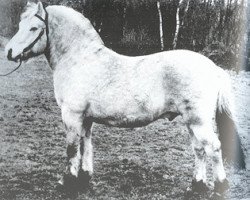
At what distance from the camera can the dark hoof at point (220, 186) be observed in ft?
8.39

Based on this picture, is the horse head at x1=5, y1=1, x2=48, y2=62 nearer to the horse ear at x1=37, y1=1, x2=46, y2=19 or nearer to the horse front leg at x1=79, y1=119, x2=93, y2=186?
the horse ear at x1=37, y1=1, x2=46, y2=19

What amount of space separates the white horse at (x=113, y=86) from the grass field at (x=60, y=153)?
3.5 inches

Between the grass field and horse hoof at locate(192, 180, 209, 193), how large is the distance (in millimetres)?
41

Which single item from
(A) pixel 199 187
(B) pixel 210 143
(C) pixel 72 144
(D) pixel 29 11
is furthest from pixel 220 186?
A: (D) pixel 29 11

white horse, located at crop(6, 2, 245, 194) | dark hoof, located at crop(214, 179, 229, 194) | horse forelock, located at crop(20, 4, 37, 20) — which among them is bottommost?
dark hoof, located at crop(214, 179, 229, 194)

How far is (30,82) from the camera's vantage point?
2645 millimetres

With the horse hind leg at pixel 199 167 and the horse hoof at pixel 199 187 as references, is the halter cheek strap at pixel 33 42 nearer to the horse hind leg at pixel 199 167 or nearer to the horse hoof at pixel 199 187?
the horse hind leg at pixel 199 167

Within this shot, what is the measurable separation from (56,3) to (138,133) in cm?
92

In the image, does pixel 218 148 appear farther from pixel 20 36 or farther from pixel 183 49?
pixel 20 36

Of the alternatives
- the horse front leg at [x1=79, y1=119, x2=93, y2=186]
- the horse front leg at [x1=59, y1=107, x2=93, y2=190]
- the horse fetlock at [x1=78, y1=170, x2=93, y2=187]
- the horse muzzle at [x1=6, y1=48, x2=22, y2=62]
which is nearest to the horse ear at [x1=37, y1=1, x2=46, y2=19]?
the horse muzzle at [x1=6, y1=48, x2=22, y2=62]

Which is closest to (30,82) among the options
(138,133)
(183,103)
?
(138,133)

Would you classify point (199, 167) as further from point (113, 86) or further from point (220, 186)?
point (113, 86)

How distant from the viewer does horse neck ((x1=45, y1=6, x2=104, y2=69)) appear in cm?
253

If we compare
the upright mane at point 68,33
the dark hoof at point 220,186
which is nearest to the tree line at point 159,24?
the upright mane at point 68,33
